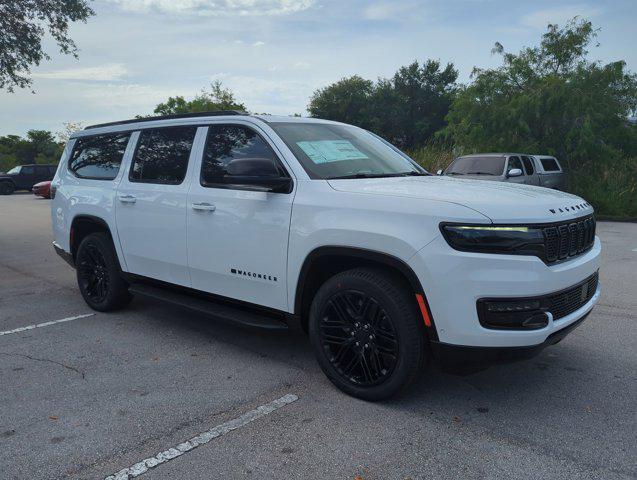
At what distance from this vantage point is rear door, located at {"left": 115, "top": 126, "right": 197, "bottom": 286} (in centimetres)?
454

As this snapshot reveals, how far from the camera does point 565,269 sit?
3180 millimetres

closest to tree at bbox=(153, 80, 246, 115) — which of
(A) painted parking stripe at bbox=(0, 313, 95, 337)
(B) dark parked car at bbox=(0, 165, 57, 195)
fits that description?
(B) dark parked car at bbox=(0, 165, 57, 195)

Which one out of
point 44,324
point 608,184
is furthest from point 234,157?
point 608,184

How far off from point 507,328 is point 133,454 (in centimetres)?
211

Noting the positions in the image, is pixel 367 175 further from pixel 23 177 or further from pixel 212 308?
pixel 23 177

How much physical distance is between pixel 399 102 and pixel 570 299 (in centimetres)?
6338

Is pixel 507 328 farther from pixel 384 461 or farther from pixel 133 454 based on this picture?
pixel 133 454

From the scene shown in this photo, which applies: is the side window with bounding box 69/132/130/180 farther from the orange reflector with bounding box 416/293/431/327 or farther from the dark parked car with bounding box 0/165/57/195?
the dark parked car with bounding box 0/165/57/195

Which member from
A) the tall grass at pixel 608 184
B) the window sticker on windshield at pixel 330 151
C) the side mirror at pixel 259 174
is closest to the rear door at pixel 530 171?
the tall grass at pixel 608 184

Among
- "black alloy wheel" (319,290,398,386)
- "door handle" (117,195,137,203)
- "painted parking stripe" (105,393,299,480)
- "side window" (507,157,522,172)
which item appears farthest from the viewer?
"side window" (507,157,522,172)

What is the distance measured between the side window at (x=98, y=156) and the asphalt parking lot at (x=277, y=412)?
60.6 inches

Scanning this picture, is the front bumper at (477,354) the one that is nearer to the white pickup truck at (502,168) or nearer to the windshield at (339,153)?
the windshield at (339,153)

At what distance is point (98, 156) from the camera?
18.4ft

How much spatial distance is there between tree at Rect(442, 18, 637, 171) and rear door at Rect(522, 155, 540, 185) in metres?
3.53
